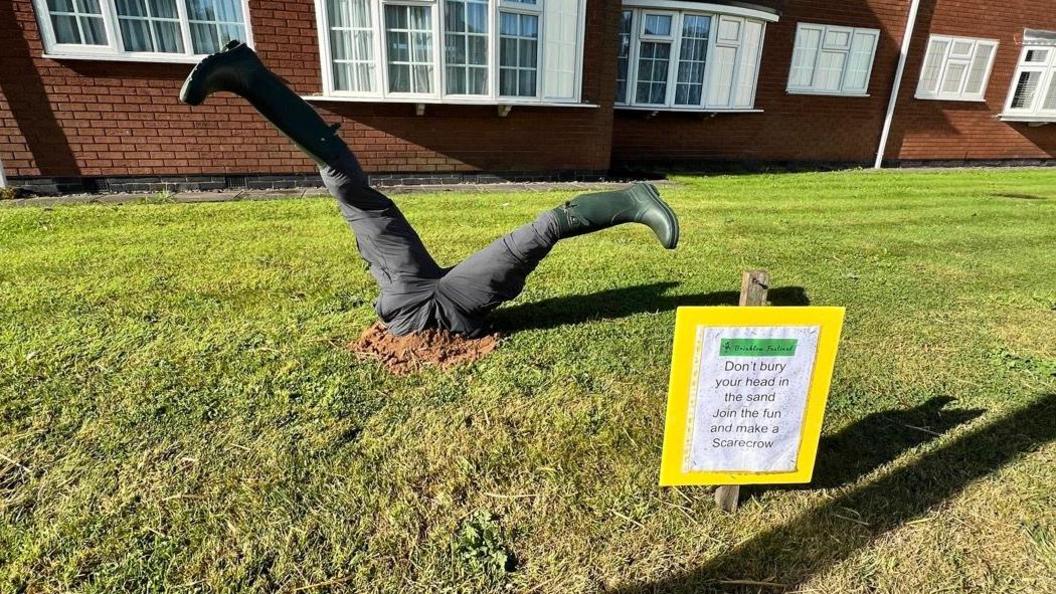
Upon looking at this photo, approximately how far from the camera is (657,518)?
88.0 inches

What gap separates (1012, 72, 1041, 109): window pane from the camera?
13789 mm

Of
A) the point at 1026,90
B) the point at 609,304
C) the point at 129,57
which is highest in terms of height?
the point at 129,57

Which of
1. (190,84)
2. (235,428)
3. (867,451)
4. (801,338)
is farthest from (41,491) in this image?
(867,451)

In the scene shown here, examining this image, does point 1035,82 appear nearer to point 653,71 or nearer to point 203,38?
point 653,71

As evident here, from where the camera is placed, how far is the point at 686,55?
11344mm

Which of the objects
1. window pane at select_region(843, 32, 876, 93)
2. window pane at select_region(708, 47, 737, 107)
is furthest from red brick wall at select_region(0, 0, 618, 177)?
window pane at select_region(843, 32, 876, 93)

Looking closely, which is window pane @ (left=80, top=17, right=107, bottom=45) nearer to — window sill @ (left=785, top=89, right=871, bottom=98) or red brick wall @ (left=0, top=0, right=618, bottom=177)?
red brick wall @ (left=0, top=0, right=618, bottom=177)

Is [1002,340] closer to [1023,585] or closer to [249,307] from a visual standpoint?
[1023,585]

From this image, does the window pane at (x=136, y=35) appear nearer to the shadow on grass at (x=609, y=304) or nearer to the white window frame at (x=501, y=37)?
the white window frame at (x=501, y=37)

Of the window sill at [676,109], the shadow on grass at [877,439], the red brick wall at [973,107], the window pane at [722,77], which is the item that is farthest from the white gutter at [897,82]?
the shadow on grass at [877,439]

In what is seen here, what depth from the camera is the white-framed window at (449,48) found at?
7766 millimetres

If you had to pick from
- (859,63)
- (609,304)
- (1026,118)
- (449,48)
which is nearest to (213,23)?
(449,48)

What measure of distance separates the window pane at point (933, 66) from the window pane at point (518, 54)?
10.1 meters

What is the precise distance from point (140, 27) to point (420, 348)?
6.91m
